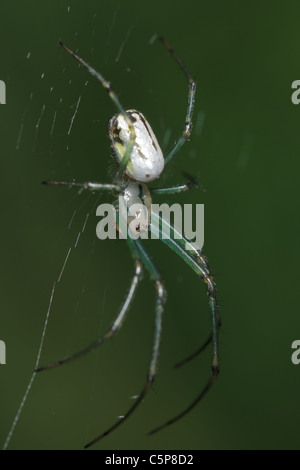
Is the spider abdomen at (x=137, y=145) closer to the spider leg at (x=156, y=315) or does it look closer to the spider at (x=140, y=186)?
the spider at (x=140, y=186)

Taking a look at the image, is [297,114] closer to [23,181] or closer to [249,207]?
[249,207]

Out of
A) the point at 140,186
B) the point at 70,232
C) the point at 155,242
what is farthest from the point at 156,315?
the point at 155,242

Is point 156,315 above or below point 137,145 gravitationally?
below

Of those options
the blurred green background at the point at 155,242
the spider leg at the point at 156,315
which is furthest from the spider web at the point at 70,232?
the spider leg at the point at 156,315

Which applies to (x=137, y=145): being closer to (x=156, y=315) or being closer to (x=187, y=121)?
(x=187, y=121)

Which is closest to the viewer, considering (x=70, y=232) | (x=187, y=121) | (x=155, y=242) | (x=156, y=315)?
(x=156, y=315)

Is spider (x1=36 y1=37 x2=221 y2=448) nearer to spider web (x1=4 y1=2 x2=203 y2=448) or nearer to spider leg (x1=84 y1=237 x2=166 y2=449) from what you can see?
spider leg (x1=84 y1=237 x2=166 y2=449)

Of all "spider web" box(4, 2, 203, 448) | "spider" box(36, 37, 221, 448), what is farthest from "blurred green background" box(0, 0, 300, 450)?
"spider" box(36, 37, 221, 448)
